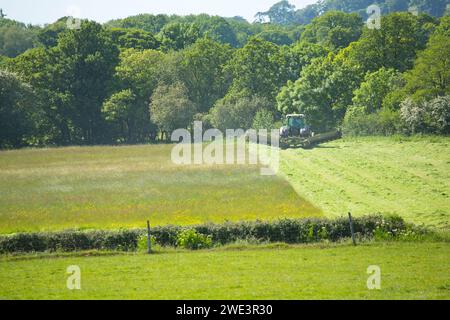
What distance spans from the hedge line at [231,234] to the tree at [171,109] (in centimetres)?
6353

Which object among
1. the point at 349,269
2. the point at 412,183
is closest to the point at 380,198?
the point at 412,183

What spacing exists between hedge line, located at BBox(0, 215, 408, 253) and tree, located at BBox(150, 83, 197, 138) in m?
63.5

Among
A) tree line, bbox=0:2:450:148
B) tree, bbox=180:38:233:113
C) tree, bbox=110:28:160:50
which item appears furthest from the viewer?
tree, bbox=110:28:160:50

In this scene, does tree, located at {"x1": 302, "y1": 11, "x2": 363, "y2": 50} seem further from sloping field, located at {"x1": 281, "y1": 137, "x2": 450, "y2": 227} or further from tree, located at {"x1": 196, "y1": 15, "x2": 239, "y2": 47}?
sloping field, located at {"x1": 281, "y1": 137, "x2": 450, "y2": 227}

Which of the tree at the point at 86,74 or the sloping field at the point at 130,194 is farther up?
the tree at the point at 86,74

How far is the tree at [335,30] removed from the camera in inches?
4857

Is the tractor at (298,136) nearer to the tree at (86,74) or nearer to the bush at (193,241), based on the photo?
the tree at (86,74)

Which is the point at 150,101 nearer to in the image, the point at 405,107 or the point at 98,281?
the point at 405,107

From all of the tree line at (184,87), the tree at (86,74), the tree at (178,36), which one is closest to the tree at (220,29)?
the tree at (178,36)

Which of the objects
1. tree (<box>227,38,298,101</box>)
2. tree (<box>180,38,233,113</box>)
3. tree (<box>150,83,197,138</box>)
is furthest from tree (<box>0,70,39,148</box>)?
tree (<box>227,38,298,101</box>)

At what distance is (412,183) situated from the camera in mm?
39594

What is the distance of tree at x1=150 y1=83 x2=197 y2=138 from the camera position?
90062mm

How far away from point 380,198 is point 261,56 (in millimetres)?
65994

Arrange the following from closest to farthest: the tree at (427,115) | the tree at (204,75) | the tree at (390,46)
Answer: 1. the tree at (427,115)
2. the tree at (390,46)
3. the tree at (204,75)
